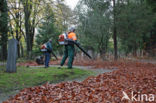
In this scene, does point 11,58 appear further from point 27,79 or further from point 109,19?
point 109,19

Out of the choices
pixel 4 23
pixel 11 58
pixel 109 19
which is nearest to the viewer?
pixel 11 58

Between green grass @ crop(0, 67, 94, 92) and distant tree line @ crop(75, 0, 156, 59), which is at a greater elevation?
distant tree line @ crop(75, 0, 156, 59)

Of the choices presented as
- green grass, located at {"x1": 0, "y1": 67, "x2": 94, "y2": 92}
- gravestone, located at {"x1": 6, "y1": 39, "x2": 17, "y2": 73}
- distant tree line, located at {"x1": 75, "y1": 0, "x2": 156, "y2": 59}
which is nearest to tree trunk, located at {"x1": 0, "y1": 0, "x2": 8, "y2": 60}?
gravestone, located at {"x1": 6, "y1": 39, "x2": 17, "y2": 73}

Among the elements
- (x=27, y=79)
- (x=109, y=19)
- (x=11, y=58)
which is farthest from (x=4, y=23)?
(x=109, y=19)

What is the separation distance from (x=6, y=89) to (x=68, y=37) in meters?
5.17

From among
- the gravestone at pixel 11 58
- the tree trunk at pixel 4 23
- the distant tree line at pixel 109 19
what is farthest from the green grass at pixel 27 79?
the distant tree line at pixel 109 19

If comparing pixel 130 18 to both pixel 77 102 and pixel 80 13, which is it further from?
pixel 77 102

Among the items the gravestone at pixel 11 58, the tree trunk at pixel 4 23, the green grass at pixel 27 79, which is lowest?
the green grass at pixel 27 79

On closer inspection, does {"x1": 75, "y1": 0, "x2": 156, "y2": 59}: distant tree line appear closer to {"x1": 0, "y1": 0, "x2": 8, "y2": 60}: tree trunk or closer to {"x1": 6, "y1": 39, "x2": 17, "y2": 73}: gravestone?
{"x1": 0, "y1": 0, "x2": 8, "y2": 60}: tree trunk

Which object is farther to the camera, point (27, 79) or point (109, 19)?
point (109, 19)

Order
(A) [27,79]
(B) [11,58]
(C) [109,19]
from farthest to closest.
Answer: (C) [109,19] < (B) [11,58] < (A) [27,79]

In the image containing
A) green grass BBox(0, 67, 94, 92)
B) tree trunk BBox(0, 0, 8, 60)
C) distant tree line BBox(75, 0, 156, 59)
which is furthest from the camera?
distant tree line BBox(75, 0, 156, 59)

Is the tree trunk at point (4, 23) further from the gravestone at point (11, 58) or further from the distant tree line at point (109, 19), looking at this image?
the distant tree line at point (109, 19)

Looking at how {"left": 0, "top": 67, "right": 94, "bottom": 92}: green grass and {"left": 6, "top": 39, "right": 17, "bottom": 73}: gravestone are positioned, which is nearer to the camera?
{"left": 0, "top": 67, "right": 94, "bottom": 92}: green grass
